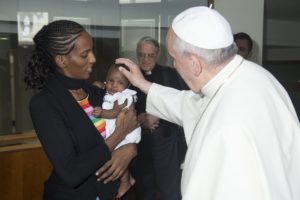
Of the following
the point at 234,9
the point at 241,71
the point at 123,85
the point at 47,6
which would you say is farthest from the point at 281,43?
the point at 241,71

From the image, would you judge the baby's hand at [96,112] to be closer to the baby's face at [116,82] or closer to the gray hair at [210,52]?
the baby's face at [116,82]

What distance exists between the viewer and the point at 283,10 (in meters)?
5.38

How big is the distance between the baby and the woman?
13cm

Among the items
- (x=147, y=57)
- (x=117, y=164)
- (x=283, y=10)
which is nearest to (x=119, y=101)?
(x=117, y=164)

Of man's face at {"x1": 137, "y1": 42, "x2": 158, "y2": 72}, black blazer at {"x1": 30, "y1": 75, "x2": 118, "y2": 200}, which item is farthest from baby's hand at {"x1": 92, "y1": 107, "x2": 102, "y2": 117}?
man's face at {"x1": 137, "y1": 42, "x2": 158, "y2": 72}

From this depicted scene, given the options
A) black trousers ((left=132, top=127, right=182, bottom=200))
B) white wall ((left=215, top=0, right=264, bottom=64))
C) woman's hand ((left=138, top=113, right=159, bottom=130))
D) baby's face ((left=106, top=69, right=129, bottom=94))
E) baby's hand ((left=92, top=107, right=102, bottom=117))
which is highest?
white wall ((left=215, top=0, right=264, bottom=64))

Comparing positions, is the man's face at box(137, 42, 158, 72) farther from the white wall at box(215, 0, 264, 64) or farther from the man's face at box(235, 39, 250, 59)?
the white wall at box(215, 0, 264, 64)

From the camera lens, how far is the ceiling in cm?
484

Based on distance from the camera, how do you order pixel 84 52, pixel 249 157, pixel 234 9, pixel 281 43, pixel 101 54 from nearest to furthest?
pixel 249 157 → pixel 84 52 → pixel 101 54 → pixel 234 9 → pixel 281 43

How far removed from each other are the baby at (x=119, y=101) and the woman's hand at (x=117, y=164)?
0.11 meters

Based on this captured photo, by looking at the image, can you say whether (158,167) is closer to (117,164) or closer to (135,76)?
(135,76)

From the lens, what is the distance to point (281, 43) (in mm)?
5465

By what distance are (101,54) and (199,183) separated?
2.25 m

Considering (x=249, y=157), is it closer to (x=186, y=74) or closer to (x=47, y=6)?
(x=186, y=74)
